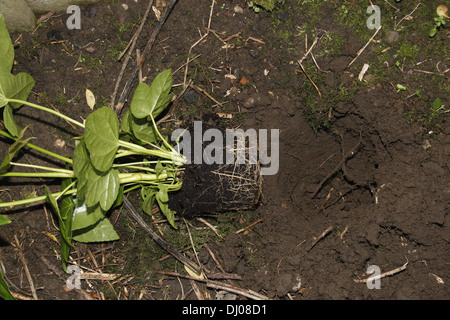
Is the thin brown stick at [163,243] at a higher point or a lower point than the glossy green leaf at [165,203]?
lower

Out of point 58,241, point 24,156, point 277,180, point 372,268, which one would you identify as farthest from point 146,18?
point 372,268

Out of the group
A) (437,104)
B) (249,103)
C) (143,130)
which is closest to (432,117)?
(437,104)

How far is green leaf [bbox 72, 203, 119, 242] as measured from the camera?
2.13 metres

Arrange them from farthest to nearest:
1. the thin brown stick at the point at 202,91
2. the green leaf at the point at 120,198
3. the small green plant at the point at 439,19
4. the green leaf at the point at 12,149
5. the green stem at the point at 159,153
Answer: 1. the thin brown stick at the point at 202,91
2. the small green plant at the point at 439,19
3. the green leaf at the point at 120,198
4. the green stem at the point at 159,153
5. the green leaf at the point at 12,149

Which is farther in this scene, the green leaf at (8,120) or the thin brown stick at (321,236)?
the thin brown stick at (321,236)

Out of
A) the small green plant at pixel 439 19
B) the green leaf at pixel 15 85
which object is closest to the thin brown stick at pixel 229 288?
the green leaf at pixel 15 85

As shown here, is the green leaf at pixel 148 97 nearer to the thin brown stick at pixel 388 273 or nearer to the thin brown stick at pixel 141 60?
the thin brown stick at pixel 141 60

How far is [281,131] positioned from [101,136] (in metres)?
1.10

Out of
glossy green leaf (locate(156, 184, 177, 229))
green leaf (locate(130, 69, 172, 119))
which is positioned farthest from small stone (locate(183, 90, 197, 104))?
glossy green leaf (locate(156, 184, 177, 229))

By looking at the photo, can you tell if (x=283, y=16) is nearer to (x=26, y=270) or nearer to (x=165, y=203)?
(x=165, y=203)

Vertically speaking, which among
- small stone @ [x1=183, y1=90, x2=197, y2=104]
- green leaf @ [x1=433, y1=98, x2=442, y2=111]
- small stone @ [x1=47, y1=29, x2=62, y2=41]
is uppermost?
small stone @ [x1=47, y1=29, x2=62, y2=41]

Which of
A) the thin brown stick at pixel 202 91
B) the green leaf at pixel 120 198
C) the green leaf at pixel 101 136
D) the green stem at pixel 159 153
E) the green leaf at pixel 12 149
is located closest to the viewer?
the green leaf at pixel 101 136

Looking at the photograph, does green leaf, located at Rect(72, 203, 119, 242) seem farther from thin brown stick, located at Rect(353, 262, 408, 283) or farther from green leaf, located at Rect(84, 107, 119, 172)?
thin brown stick, located at Rect(353, 262, 408, 283)

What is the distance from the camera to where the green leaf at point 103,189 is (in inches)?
74.3
